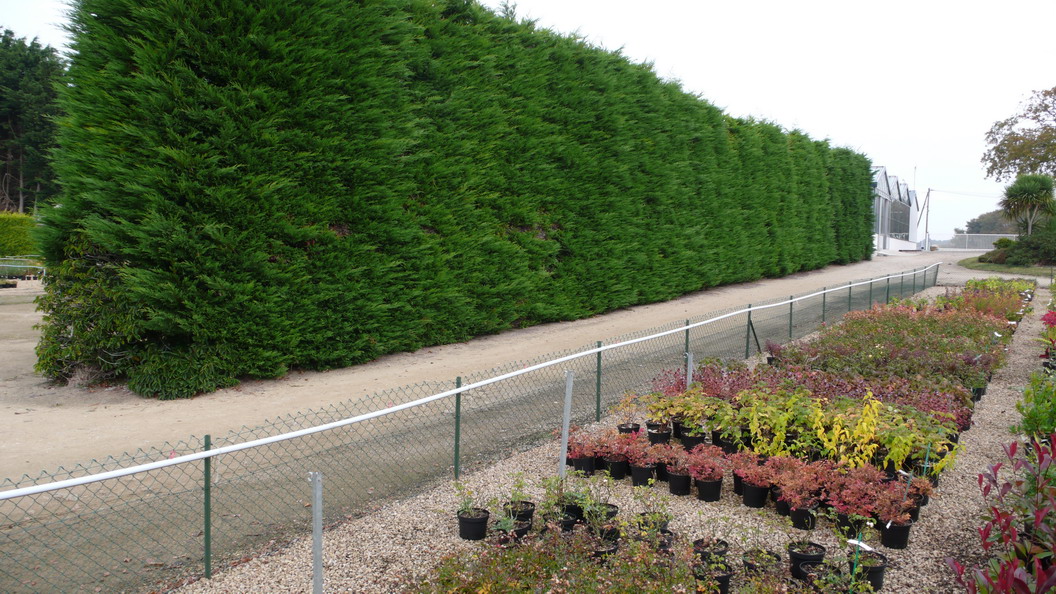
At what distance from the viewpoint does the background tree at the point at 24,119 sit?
3534 centimetres

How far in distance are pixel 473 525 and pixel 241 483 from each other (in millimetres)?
2065

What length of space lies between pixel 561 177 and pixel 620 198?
1907 mm

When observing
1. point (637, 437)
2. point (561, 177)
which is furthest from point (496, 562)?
point (561, 177)

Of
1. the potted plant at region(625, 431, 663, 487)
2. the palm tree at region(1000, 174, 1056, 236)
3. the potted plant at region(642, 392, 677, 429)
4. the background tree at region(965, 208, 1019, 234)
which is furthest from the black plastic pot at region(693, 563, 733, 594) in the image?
the background tree at region(965, 208, 1019, 234)

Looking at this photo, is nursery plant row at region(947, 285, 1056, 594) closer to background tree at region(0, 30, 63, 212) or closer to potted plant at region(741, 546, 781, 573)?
potted plant at region(741, 546, 781, 573)

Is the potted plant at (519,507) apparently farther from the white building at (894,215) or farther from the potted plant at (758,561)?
the white building at (894,215)

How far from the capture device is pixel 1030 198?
29188 millimetres

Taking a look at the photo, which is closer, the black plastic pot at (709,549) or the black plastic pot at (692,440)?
the black plastic pot at (709,549)

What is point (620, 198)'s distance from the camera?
13797 millimetres

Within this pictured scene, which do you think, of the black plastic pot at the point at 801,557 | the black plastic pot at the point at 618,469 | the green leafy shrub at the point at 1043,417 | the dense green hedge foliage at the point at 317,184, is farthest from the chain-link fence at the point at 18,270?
the green leafy shrub at the point at 1043,417

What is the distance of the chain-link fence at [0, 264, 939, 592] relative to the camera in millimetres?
3564

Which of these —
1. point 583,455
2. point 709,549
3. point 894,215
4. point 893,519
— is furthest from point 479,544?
point 894,215

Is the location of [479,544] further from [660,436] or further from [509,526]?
[660,436]

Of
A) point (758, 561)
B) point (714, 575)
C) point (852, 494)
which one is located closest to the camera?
point (714, 575)
